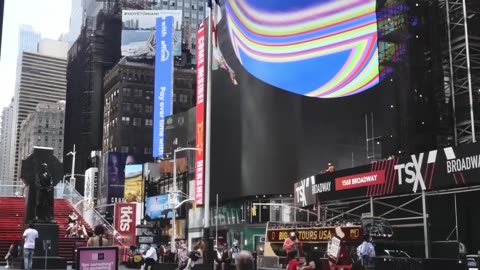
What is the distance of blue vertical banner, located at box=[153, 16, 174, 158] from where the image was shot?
90.6 meters

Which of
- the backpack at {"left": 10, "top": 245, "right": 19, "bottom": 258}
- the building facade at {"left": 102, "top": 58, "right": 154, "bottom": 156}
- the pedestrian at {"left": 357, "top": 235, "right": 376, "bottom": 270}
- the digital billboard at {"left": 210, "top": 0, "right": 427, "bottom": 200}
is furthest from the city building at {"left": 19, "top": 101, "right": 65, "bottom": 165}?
the pedestrian at {"left": 357, "top": 235, "right": 376, "bottom": 270}

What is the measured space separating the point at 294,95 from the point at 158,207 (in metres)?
31.1

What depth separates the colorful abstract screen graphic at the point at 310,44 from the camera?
44.8 m

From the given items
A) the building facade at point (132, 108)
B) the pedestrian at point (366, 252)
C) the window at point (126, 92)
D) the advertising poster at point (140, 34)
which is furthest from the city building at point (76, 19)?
the pedestrian at point (366, 252)

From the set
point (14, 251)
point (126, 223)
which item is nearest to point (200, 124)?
point (126, 223)

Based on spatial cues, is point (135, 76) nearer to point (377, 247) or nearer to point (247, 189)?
point (247, 189)

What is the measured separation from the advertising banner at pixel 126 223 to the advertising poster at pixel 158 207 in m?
30.0

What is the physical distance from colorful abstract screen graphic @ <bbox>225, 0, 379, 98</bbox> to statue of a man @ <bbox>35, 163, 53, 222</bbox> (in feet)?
86.9

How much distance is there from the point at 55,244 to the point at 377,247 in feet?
38.9

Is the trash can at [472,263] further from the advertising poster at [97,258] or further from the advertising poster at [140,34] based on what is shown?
the advertising poster at [140,34]

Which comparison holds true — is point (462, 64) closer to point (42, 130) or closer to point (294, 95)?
point (294, 95)

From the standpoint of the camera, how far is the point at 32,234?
20.0 meters

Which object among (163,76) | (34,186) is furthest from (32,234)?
(163,76)

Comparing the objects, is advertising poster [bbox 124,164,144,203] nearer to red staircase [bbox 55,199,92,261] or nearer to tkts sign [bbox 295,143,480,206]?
red staircase [bbox 55,199,92,261]
